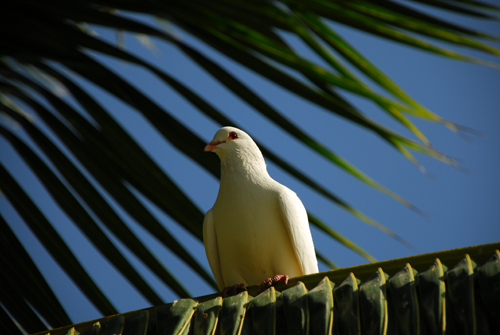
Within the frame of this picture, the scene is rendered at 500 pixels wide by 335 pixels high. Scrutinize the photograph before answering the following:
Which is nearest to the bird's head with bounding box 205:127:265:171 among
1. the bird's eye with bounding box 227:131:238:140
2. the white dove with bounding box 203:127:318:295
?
the bird's eye with bounding box 227:131:238:140

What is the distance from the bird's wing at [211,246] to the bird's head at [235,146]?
34cm

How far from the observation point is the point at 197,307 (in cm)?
168

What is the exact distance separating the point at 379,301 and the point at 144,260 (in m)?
1.30

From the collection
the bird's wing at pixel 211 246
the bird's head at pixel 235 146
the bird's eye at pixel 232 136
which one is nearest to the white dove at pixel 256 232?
the bird's wing at pixel 211 246

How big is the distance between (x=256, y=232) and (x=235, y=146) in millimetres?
588

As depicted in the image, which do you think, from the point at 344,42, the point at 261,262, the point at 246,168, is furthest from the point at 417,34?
the point at 261,262

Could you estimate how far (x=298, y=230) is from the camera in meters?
2.62

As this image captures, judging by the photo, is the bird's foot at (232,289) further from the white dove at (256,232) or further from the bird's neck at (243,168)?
the bird's neck at (243,168)

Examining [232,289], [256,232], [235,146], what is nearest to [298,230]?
[256,232]

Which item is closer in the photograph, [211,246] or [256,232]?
[256,232]

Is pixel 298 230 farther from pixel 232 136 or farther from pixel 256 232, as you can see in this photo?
pixel 232 136

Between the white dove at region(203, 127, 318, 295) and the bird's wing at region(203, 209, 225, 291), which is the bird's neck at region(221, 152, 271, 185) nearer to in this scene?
the white dove at region(203, 127, 318, 295)

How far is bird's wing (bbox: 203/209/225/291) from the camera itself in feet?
8.95

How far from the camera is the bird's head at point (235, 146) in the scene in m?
2.90
